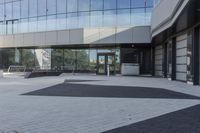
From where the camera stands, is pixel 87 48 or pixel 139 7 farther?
pixel 87 48

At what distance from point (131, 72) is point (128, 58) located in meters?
2.06

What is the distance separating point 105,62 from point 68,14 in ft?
23.1

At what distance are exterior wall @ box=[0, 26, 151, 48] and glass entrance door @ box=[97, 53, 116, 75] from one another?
353 cm

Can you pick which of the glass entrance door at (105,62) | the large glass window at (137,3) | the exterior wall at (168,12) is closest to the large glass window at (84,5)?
the large glass window at (137,3)

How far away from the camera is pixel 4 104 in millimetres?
11812

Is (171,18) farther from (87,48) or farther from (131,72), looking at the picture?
(87,48)

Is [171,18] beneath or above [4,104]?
above

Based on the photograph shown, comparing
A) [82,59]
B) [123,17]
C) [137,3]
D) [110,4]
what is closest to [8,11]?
[82,59]

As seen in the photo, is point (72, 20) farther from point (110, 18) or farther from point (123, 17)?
point (123, 17)

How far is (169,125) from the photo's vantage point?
7.96m

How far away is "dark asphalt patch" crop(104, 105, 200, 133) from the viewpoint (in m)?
7.41

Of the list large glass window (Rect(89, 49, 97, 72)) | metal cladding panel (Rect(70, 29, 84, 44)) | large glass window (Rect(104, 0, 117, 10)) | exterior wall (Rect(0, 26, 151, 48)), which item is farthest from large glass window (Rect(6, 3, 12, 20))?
large glass window (Rect(104, 0, 117, 10))

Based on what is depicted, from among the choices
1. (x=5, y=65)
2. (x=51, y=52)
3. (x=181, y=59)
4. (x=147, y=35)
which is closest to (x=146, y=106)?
(x=181, y=59)

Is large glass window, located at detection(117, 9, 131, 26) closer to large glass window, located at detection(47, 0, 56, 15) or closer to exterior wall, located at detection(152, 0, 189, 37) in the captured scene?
large glass window, located at detection(47, 0, 56, 15)
